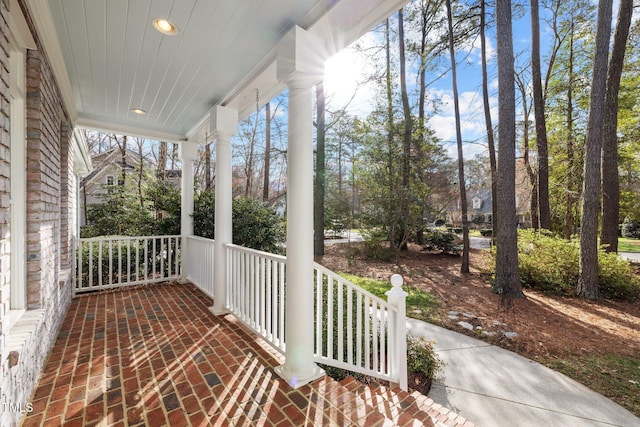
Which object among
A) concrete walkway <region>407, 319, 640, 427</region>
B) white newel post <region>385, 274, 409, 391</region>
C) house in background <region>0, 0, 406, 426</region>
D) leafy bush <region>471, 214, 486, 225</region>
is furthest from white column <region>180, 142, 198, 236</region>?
leafy bush <region>471, 214, 486, 225</region>

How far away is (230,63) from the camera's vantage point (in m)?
2.52

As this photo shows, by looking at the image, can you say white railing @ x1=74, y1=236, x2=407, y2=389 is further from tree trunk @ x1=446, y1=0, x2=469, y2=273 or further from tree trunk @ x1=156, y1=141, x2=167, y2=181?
tree trunk @ x1=156, y1=141, x2=167, y2=181

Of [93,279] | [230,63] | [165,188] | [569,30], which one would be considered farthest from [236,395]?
[569,30]

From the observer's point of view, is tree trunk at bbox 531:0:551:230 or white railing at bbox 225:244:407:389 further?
tree trunk at bbox 531:0:551:230

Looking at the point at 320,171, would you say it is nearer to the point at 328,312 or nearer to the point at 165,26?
the point at 328,312

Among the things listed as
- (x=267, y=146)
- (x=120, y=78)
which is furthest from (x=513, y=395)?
(x=267, y=146)

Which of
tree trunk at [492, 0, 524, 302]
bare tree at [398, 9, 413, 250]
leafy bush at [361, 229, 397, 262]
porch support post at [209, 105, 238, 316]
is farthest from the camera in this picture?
leafy bush at [361, 229, 397, 262]

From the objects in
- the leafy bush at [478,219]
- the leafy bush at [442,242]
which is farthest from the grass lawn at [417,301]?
the leafy bush at [478,219]

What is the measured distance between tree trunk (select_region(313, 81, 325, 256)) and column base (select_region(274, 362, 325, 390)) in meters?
7.59

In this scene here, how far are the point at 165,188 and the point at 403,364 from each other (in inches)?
211

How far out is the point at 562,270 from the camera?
6.00 metres

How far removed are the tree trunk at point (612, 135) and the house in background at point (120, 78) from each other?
24.4 feet

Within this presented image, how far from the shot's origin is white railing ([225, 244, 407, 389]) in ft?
7.72

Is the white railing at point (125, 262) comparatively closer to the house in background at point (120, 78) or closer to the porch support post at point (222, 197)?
the house in background at point (120, 78)
